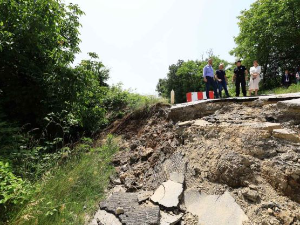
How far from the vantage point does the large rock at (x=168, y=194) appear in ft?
8.74

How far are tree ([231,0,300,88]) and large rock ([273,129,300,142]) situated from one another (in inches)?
436

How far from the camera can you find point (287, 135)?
2.82 metres

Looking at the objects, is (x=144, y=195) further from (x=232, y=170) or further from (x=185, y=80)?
(x=185, y=80)

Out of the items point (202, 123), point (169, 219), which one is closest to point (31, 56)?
point (202, 123)

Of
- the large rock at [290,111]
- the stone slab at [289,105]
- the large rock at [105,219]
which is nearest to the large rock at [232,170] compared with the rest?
the large rock at [290,111]

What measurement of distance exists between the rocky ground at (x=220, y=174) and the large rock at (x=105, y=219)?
0.6 inches

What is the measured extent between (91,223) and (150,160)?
5.78ft

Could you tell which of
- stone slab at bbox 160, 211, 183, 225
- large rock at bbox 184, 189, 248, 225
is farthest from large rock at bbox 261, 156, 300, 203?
stone slab at bbox 160, 211, 183, 225

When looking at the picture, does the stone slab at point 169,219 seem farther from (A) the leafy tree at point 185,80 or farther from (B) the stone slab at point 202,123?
(A) the leafy tree at point 185,80

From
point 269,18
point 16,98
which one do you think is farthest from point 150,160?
point 269,18

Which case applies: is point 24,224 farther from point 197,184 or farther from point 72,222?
point 197,184

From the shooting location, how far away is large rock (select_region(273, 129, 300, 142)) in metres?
2.78

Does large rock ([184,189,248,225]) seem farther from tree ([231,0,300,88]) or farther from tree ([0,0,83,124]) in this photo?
tree ([231,0,300,88])

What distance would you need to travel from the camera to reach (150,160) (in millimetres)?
4020
